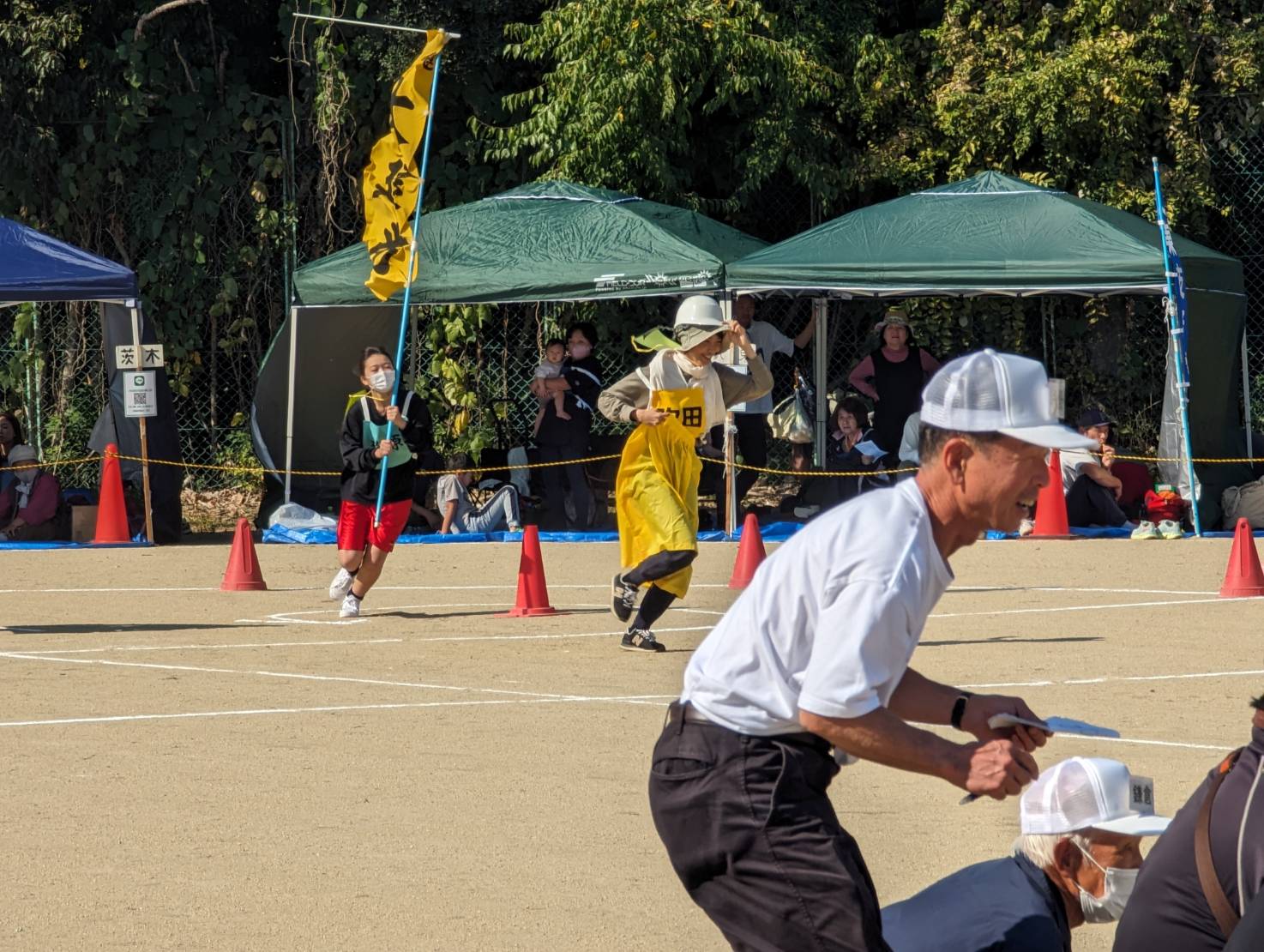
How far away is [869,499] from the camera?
370 centimetres

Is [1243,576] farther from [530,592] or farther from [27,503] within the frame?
[27,503]

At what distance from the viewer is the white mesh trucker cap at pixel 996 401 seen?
3.67 metres

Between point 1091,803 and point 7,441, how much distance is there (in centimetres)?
1679

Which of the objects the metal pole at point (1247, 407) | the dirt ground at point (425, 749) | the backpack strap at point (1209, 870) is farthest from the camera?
the metal pole at point (1247, 407)

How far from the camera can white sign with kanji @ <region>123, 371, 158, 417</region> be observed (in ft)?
61.0

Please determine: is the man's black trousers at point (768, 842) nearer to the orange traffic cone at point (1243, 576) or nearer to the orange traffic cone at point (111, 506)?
the orange traffic cone at point (1243, 576)

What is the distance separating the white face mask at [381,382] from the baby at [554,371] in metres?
6.50

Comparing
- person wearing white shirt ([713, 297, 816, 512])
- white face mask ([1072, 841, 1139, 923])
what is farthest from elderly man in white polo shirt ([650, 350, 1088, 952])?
person wearing white shirt ([713, 297, 816, 512])

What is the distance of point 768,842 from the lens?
12.1ft

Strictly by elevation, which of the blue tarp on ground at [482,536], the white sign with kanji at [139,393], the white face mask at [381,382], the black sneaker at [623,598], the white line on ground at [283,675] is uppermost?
the white face mask at [381,382]

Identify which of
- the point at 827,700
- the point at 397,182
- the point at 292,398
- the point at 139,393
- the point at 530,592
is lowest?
the point at 530,592

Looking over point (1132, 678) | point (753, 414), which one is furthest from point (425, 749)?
point (753, 414)

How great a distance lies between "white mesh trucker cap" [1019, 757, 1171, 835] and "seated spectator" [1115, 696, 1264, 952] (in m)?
0.30

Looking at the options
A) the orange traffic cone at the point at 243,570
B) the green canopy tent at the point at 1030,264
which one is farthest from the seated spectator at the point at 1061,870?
the green canopy tent at the point at 1030,264
